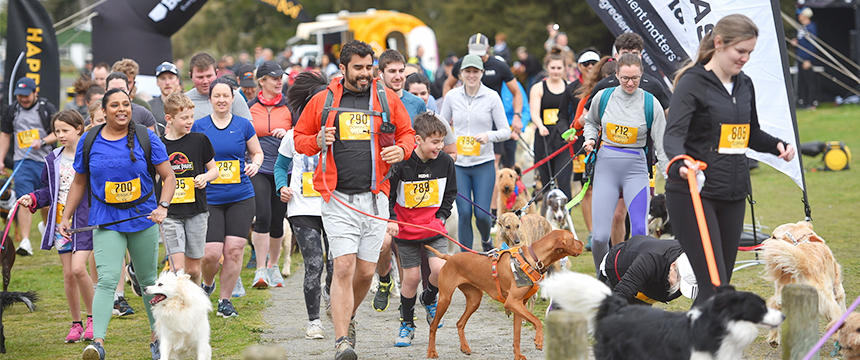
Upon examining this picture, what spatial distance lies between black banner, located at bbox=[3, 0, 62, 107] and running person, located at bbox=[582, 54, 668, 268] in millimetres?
8394

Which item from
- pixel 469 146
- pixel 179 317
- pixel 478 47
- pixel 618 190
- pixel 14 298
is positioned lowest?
pixel 14 298

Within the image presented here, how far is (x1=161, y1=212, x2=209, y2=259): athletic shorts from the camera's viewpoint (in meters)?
7.61

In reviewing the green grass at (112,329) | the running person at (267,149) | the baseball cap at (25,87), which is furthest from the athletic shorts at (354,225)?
the baseball cap at (25,87)

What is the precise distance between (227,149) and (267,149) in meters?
1.20

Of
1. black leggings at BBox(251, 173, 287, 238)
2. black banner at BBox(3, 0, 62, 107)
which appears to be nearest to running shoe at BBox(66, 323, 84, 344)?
black leggings at BBox(251, 173, 287, 238)

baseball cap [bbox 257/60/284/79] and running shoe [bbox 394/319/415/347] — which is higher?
baseball cap [bbox 257/60/284/79]

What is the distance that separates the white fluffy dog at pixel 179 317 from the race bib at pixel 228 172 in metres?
1.81

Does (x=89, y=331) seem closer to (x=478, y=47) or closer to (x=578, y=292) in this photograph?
(x=578, y=292)

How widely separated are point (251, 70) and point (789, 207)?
781cm

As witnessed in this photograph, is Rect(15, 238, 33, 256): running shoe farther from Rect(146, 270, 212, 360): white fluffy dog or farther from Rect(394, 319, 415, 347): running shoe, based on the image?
Rect(394, 319, 415, 347): running shoe

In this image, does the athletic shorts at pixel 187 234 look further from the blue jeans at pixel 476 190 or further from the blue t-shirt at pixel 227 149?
the blue jeans at pixel 476 190

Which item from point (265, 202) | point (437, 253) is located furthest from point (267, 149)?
point (437, 253)

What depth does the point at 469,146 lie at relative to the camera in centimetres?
971

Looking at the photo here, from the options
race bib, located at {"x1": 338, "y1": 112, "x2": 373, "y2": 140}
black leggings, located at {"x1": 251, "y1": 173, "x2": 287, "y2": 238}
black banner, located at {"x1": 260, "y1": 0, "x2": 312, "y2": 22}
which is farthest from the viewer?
black banner, located at {"x1": 260, "y1": 0, "x2": 312, "y2": 22}
